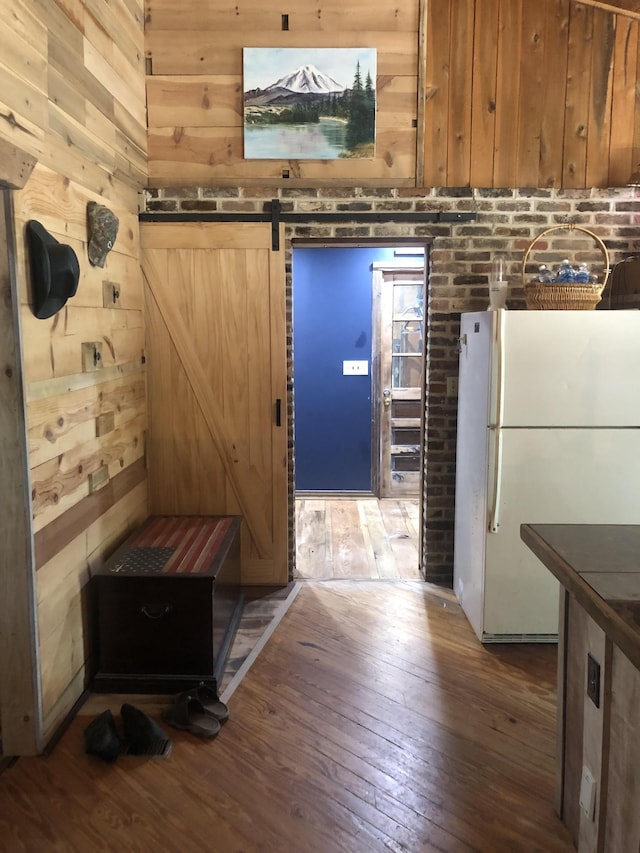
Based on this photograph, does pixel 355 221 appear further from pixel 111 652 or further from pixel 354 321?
pixel 111 652

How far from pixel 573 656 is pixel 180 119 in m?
3.12

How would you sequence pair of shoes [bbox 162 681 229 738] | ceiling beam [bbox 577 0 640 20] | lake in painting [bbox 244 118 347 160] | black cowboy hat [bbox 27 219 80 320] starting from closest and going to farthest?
black cowboy hat [bbox 27 219 80 320], pair of shoes [bbox 162 681 229 738], ceiling beam [bbox 577 0 640 20], lake in painting [bbox 244 118 347 160]

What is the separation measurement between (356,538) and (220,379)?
1597mm

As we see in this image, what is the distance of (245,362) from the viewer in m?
3.50

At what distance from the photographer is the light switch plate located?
5414 millimetres

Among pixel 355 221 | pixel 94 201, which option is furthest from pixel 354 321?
pixel 94 201

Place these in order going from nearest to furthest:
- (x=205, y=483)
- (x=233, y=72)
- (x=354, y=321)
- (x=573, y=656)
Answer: (x=573, y=656) → (x=233, y=72) → (x=205, y=483) → (x=354, y=321)

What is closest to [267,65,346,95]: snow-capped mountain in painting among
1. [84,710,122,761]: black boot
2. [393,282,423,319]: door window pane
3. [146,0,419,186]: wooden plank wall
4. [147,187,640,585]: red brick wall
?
[146,0,419,186]: wooden plank wall

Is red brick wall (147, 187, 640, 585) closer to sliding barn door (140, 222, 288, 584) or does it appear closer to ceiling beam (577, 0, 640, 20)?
sliding barn door (140, 222, 288, 584)

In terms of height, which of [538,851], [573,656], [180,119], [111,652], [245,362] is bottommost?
[538,851]

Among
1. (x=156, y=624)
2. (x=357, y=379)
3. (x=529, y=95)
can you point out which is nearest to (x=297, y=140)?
(x=529, y=95)

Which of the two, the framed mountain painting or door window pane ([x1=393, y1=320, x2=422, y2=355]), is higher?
the framed mountain painting

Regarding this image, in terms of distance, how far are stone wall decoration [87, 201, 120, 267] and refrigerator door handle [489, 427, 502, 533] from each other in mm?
1832

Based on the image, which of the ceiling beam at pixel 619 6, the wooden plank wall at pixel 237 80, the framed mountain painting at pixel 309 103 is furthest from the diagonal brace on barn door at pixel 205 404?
the ceiling beam at pixel 619 6
